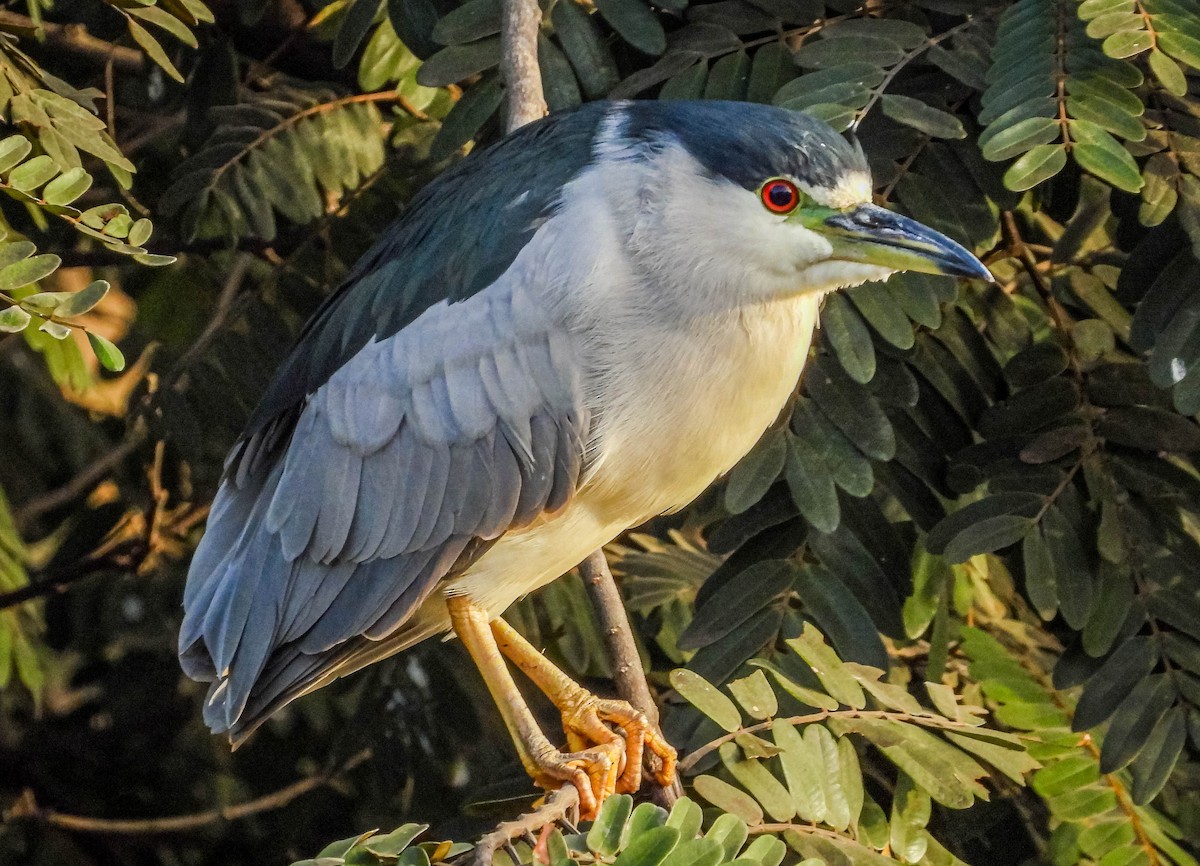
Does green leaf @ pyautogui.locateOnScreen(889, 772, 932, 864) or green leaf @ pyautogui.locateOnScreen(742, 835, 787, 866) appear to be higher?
green leaf @ pyautogui.locateOnScreen(742, 835, 787, 866)

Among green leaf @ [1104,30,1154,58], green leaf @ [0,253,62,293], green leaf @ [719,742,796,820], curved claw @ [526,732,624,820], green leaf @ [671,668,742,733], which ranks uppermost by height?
green leaf @ [0,253,62,293]

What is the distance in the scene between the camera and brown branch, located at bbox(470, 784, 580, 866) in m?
1.76

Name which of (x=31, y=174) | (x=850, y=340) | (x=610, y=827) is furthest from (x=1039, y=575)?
(x=31, y=174)

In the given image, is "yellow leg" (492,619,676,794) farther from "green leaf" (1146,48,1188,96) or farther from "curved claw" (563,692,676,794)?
"green leaf" (1146,48,1188,96)

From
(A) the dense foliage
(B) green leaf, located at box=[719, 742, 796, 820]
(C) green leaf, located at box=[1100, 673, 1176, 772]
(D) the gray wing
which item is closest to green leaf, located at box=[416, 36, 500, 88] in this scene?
(A) the dense foliage

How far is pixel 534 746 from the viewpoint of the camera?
256 centimetres

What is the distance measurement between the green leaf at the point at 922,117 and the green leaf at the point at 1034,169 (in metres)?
0.16

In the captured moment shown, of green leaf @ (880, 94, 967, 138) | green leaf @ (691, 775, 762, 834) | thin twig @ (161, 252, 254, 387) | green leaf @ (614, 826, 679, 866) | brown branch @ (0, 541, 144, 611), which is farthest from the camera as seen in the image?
brown branch @ (0, 541, 144, 611)

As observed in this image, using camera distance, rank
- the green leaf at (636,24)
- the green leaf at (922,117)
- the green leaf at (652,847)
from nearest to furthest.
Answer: the green leaf at (652,847) < the green leaf at (922,117) < the green leaf at (636,24)

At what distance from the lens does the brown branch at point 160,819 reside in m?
3.89

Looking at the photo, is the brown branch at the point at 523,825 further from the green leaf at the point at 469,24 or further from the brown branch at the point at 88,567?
the brown branch at the point at 88,567

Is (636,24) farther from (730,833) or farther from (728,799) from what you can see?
(730,833)

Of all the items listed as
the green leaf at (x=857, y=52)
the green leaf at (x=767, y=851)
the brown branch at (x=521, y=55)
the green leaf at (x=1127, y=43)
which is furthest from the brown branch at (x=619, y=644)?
the green leaf at (x=1127, y=43)

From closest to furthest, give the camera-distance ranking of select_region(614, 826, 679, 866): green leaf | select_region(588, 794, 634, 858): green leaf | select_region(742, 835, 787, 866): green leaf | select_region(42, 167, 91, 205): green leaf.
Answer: select_region(614, 826, 679, 866): green leaf, select_region(588, 794, 634, 858): green leaf, select_region(742, 835, 787, 866): green leaf, select_region(42, 167, 91, 205): green leaf
